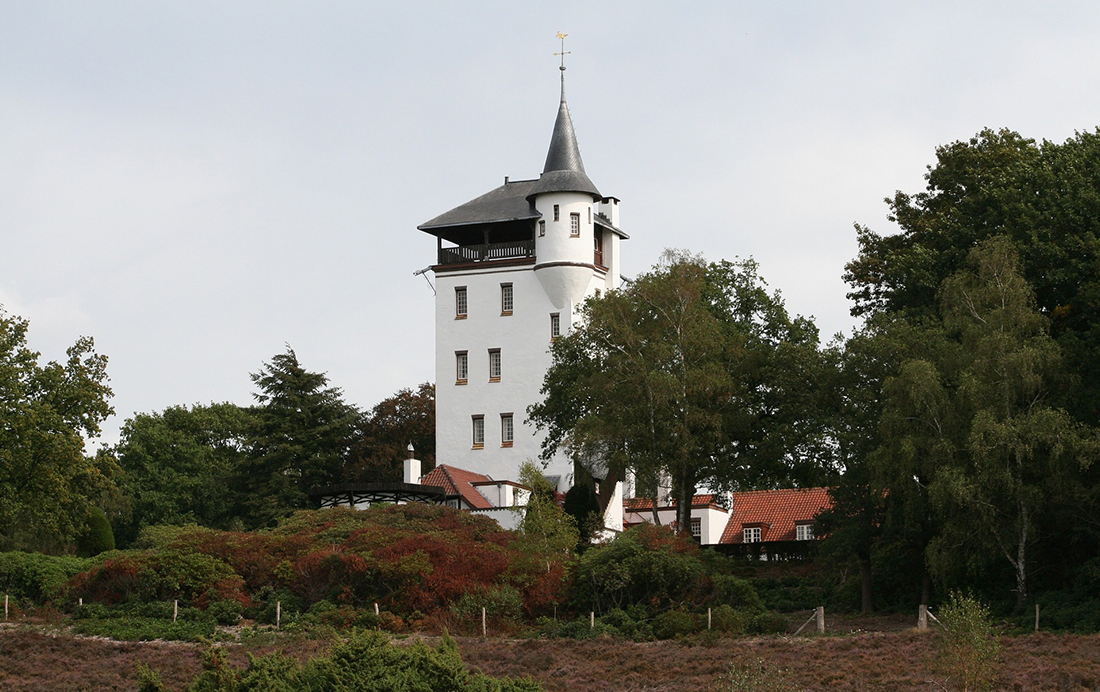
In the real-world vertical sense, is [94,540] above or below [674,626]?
above

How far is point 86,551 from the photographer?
53.9 meters

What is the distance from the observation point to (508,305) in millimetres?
64938

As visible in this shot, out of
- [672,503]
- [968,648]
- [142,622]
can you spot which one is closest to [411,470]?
[672,503]

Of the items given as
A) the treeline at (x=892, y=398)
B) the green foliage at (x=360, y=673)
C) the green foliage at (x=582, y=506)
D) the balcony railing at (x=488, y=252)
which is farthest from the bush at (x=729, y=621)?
the balcony railing at (x=488, y=252)

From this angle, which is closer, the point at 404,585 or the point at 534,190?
the point at 404,585

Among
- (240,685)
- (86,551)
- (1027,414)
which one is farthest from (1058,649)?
(86,551)

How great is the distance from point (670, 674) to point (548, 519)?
11792 millimetres

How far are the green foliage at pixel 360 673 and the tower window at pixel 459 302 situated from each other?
134ft

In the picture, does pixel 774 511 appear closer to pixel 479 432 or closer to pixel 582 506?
pixel 479 432

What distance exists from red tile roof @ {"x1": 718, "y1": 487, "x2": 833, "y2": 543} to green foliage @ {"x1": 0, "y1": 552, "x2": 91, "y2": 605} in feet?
91.4

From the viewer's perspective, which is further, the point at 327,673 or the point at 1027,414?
the point at 1027,414

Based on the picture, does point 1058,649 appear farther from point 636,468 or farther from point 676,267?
point 676,267

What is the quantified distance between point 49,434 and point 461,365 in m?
23.2

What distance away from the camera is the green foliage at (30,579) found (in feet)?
140
